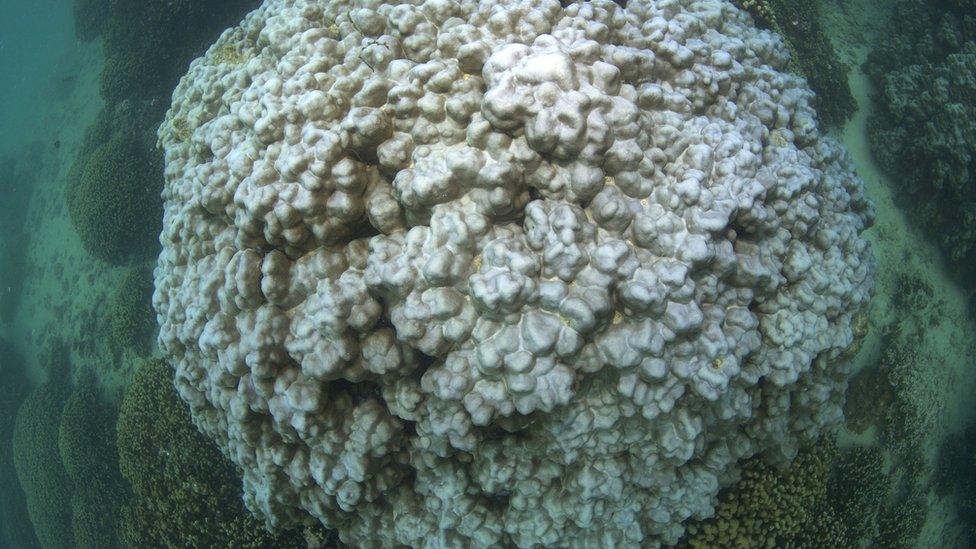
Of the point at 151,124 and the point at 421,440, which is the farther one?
the point at 151,124

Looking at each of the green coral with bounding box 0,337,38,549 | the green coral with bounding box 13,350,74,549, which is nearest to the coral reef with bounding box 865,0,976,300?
the green coral with bounding box 13,350,74,549

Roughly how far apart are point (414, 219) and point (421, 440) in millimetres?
1311

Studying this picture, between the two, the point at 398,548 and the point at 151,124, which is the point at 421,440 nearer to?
the point at 398,548

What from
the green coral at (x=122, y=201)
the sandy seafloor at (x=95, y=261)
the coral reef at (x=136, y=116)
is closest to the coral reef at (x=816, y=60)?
the sandy seafloor at (x=95, y=261)

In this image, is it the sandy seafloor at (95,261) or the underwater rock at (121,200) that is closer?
the sandy seafloor at (95,261)

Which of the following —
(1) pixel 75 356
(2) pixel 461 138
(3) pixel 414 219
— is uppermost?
(2) pixel 461 138

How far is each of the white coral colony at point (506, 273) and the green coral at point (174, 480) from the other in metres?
1.86

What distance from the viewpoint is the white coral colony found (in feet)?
9.04

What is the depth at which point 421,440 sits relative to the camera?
3271mm

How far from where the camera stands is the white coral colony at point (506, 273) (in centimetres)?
275

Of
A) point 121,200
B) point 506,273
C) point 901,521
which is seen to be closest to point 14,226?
point 121,200

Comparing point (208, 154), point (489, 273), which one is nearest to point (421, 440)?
point (489, 273)

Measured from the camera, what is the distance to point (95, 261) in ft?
36.0

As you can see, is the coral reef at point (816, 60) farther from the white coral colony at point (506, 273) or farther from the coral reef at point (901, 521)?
the coral reef at point (901, 521)
